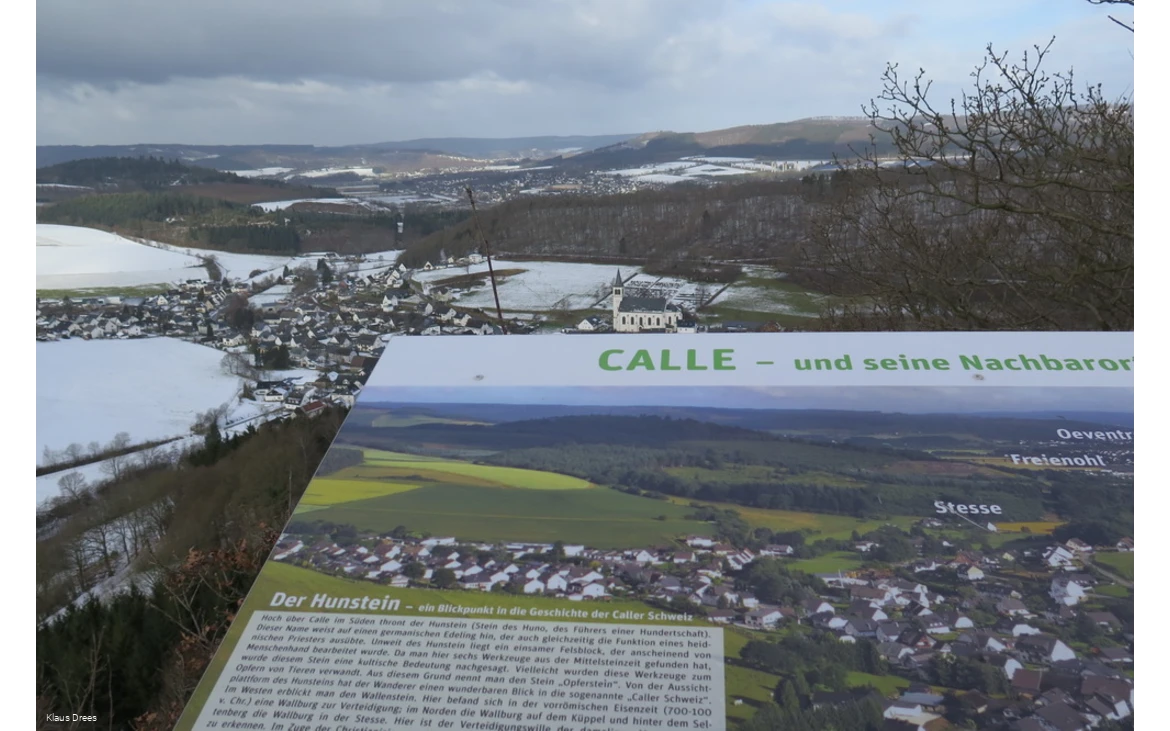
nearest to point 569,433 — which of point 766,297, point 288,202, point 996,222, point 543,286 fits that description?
point 996,222

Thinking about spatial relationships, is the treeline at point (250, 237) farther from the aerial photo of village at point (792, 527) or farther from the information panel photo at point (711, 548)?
the aerial photo of village at point (792, 527)

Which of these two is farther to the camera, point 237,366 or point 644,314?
point 237,366

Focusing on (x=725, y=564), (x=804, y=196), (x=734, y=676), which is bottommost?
(x=734, y=676)

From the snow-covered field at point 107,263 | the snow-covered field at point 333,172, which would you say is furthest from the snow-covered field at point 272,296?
the snow-covered field at point 333,172

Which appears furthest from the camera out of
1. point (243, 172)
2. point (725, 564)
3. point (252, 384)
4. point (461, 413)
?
point (243, 172)

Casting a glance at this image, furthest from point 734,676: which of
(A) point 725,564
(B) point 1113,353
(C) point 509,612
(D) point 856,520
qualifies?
(B) point 1113,353

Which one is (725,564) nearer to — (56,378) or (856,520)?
(856,520)

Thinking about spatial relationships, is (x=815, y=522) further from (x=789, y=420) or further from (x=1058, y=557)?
(x=1058, y=557)

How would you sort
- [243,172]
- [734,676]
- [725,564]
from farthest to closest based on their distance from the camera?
[243,172], [725,564], [734,676]
